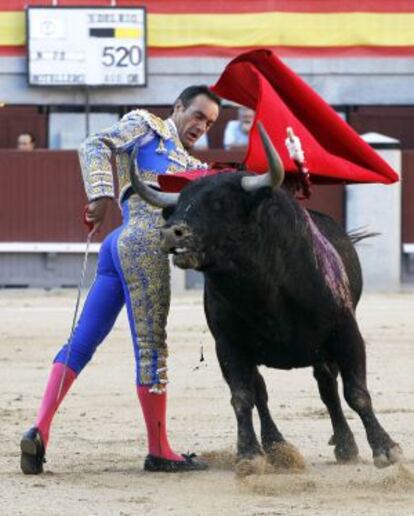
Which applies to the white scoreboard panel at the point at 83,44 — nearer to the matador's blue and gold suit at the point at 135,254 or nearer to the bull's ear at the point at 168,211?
the matador's blue and gold suit at the point at 135,254

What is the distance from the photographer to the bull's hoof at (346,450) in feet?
18.1

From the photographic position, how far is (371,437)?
5.22m

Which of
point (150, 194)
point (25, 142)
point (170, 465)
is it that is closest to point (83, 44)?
point (25, 142)

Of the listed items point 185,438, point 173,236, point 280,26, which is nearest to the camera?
point 173,236

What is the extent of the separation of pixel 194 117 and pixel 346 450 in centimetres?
109

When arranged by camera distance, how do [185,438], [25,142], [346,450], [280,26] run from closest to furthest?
[346,450] → [185,438] → [25,142] → [280,26]

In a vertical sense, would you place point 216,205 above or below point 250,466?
above

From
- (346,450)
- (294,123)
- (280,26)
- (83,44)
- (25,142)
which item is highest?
(294,123)

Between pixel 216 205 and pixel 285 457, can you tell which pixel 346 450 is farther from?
pixel 216 205

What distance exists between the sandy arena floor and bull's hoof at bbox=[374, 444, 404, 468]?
0.15ft

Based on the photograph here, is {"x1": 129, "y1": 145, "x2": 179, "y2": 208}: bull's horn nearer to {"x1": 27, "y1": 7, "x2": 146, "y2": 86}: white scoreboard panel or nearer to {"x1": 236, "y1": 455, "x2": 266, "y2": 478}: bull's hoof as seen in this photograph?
{"x1": 236, "y1": 455, "x2": 266, "y2": 478}: bull's hoof

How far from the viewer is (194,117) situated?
5.34 m

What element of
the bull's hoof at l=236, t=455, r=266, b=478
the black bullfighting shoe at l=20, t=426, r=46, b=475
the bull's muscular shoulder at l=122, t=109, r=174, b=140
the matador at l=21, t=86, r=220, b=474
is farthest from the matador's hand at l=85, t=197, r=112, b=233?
the bull's hoof at l=236, t=455, r=266, b=478

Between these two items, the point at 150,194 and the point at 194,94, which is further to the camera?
the point at 194,94
